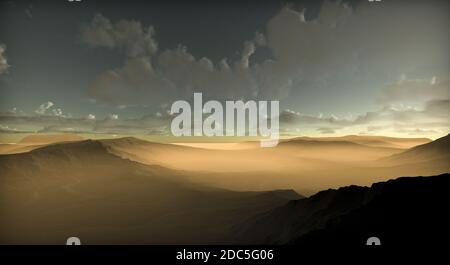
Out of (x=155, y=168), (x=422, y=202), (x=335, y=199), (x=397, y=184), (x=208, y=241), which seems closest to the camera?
(x=422, y=202)

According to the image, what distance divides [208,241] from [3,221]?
6.69 m

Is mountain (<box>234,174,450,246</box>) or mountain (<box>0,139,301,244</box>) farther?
mountain (<box>0,139,301,244</box>)

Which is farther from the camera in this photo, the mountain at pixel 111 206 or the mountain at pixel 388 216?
the mountain at pixel 111 206

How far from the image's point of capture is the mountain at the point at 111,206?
930 centimetres

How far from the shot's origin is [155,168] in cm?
3906

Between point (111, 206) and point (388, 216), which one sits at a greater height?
point (388, 216)

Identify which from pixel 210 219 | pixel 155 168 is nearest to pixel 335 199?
pixel 210 219

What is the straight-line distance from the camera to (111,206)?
13.2m

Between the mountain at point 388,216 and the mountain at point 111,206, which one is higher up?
the mountain at point 388,216

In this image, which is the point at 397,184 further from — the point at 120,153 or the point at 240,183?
the point at 120,153

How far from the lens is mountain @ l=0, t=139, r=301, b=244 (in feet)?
30.5

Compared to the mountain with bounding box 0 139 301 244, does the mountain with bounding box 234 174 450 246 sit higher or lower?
higher

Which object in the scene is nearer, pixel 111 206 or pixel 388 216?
pixel 388 216
